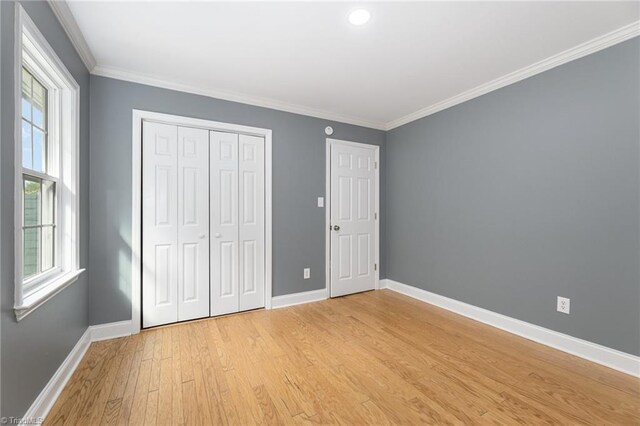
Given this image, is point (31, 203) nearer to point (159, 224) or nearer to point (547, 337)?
point (159, 224)

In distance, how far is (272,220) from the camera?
3.19 metres

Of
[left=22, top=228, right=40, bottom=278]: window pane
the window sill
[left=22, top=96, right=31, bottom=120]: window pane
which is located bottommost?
the window sill

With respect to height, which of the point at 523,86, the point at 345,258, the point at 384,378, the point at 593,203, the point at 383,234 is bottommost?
the point at 384,378

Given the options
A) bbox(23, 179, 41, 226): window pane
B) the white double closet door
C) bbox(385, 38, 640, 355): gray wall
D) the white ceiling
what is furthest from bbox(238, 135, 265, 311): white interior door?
bbox(385, 38, 640, 355): gray wall

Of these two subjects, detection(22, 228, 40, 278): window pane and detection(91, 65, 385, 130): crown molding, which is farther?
detection(91, 65, 385, 130): crown molding

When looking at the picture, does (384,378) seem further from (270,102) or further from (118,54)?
(118,54)

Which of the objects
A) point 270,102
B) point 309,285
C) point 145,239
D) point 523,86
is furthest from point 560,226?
point 145,239

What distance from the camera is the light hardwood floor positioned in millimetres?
1547

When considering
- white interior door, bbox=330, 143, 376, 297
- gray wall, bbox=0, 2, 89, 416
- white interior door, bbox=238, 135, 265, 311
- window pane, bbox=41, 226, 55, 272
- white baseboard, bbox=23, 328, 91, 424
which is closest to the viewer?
gray wall, bbox=0, 2, 89, 416

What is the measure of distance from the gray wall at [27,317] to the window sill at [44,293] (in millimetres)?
36

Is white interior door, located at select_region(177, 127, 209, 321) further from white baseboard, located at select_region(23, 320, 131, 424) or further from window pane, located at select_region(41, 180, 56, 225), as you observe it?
window pane, located at select_region(41, 180, 56, 225)

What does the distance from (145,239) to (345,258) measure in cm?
235

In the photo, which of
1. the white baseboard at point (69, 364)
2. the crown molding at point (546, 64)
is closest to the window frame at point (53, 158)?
the white baseboard at point (69, 364)

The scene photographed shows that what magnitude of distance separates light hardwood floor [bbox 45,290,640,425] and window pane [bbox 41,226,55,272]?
805 millimetres
